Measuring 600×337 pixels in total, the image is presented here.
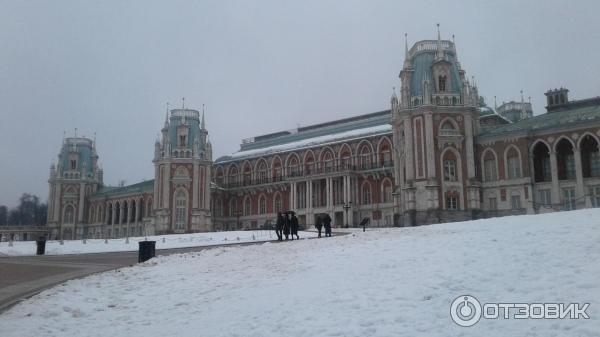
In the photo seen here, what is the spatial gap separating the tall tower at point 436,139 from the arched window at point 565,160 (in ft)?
22.4

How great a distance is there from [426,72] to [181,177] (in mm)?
33760

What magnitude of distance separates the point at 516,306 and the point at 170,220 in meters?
61.1

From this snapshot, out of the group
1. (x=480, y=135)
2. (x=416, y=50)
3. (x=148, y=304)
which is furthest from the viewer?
(x=416, y=50)

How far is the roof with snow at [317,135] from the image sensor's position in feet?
224

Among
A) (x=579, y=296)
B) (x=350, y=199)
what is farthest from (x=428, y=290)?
(x=350, y=199)

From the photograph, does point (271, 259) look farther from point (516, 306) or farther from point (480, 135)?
point (480, 135)

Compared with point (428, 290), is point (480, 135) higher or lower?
higher

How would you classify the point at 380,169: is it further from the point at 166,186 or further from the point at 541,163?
the point at 166,186

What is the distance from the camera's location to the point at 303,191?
68.9 meters

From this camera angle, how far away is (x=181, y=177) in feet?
227

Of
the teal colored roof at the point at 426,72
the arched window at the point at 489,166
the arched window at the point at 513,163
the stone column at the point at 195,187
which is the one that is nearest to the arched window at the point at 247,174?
the stone column at the point at 195,187

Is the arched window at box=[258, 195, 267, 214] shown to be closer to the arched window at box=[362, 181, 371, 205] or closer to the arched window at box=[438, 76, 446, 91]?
the arched window at box=[362, 181, 371, 205]

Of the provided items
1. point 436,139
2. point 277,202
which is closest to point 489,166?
point 436,139

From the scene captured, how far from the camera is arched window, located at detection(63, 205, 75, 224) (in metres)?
89.8
